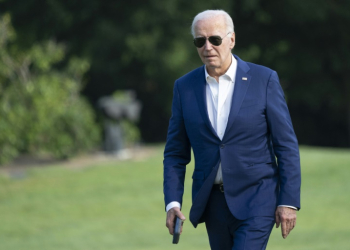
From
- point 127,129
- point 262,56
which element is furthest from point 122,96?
point 262,56

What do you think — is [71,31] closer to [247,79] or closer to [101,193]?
[101,193]

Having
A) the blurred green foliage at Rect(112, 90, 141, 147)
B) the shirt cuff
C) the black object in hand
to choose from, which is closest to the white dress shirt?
the shirt cuff

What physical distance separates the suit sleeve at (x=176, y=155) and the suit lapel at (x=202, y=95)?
136 mm

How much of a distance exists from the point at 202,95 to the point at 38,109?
15.8 meters

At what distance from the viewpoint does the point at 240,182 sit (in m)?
4.32

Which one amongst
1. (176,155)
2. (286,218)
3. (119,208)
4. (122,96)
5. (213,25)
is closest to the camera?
(286,218)

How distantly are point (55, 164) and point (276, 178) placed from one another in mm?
14663

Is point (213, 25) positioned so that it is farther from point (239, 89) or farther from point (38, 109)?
point (38, 109)

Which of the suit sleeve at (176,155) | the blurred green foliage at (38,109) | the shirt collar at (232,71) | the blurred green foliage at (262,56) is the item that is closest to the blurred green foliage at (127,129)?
the blurred green foliage at (38,109)

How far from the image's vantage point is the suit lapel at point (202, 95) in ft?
14.2

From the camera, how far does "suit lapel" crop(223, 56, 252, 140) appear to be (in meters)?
4.28

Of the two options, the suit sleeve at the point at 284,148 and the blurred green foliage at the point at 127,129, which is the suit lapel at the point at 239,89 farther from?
the blurred green foliage at the point at 127,129

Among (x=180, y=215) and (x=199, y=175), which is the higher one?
(x=199, y=175)

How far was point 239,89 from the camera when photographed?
434 centimetres
